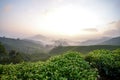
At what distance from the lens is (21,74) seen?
699 centimetres

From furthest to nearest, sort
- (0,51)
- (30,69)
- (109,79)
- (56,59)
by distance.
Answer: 1. (0,51)
2. (109,79)
3. (56,59)
4. (30,69)

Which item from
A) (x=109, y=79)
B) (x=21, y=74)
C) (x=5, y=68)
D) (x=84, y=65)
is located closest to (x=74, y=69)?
Answer: (x=84, y=65)

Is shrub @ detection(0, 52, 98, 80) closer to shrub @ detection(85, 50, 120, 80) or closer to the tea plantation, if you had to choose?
the tea plantation

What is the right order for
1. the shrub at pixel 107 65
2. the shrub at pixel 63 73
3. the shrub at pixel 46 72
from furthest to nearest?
the shrub at pixel 107 65 → the shrub at pixel 63 73 → the shrub at pixel 46 72

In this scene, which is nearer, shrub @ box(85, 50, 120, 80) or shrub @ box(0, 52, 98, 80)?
shrub @ box(0, 52, 98, 80)

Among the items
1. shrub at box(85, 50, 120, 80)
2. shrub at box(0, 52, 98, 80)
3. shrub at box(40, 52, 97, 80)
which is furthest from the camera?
shrub at box(85, 50, 120, 80)

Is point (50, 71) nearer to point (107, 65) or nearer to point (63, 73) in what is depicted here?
point (63, 73)

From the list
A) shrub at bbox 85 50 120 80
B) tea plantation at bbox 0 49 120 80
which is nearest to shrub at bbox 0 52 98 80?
tea plantation at bbox 0 49 120 80

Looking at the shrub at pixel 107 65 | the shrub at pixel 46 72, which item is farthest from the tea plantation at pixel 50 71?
the shrub at pixel 107 65

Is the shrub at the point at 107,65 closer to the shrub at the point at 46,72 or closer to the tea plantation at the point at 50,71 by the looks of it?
the tea plantation at the point at 50,71

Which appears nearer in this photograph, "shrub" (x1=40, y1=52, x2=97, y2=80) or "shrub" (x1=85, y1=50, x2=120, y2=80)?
"shrub" (x1=40, y1=52, x2=97, y2=80)

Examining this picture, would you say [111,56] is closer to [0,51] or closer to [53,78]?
[53,78]

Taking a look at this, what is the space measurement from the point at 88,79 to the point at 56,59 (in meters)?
2.13

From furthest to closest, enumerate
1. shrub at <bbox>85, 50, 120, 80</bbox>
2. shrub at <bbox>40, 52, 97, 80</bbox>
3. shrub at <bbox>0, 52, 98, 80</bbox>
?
shrub at <bbox>85, 50, 120, 80</bbox> < shrub at <bbox>40, 52, 97, 80</bbox> < shrub at <bbox>0, 52, 98, 80</bbox>
